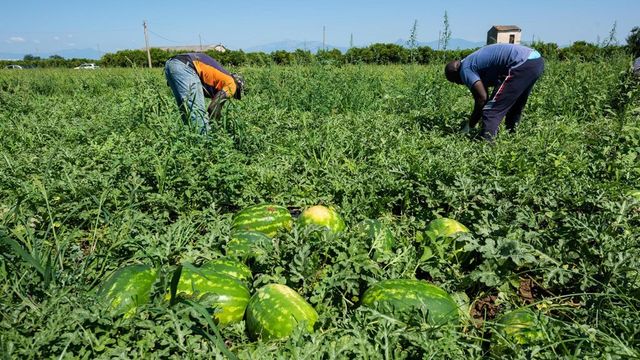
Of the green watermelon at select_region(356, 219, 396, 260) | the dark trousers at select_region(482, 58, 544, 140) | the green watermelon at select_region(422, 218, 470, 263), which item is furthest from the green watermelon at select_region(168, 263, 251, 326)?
the dark trousers at select_region(482, 58, 544, 140)

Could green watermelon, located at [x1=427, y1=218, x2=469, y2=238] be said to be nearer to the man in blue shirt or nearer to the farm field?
the farm field

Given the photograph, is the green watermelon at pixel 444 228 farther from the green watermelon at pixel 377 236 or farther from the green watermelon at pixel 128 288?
the green watermelon at pixel 128 288

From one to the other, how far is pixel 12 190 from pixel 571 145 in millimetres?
5548

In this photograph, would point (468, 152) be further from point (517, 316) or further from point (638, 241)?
point (517, 316)

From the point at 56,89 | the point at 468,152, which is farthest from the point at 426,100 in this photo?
the point at 56,89

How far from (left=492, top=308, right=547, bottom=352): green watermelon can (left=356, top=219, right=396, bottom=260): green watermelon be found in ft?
2.50

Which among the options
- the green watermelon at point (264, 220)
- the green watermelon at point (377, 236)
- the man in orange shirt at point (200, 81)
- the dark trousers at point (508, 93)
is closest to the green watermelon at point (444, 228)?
the green watermelon at point (377, 236)

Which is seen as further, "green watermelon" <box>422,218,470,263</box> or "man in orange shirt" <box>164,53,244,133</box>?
"man in orange shirt" <box>164,53,244,133</box>

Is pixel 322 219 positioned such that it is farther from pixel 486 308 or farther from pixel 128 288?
pixel 128 288

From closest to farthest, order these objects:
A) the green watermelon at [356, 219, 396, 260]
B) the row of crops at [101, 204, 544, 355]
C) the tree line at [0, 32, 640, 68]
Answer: the row of crops at [101, 204, 544, 355] → the green watermelon at [356, 219, 396, 260] → the tree line at [0, 32, 640, 68]

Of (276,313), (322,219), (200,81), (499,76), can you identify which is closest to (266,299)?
(276,313)

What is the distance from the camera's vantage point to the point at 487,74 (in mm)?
5500

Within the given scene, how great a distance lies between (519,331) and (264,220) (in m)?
1.72

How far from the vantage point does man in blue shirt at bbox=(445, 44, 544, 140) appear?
5164 mm
